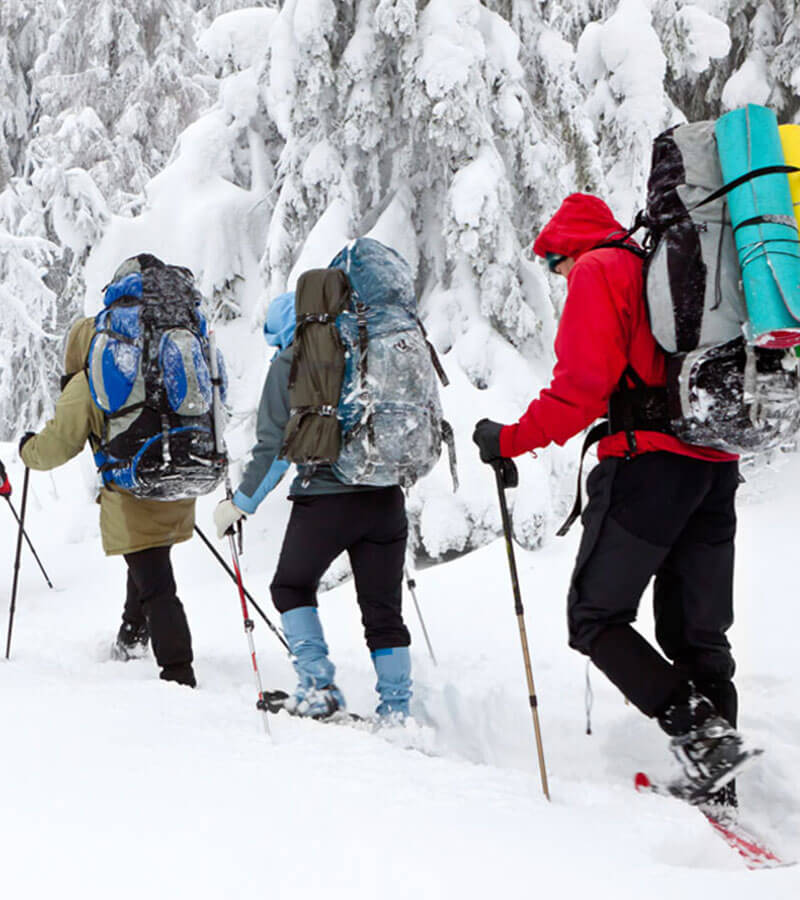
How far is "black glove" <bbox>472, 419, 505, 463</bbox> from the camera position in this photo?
263 centimetres

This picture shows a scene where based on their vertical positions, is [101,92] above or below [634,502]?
above

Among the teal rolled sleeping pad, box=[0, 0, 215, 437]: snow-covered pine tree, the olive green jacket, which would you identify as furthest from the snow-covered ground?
box=[0, 0, 215, 437]: snow-covered pine tree

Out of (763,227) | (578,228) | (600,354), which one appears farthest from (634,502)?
(578,228)

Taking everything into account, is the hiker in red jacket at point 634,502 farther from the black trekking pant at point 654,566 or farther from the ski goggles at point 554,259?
the ski goggles at point 554,259

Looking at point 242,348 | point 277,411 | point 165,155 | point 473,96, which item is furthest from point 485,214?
point 165,155

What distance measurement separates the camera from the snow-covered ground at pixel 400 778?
5.39 ft

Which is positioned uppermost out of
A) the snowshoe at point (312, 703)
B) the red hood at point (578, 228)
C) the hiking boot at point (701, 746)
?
the red hood at point (578, 228)

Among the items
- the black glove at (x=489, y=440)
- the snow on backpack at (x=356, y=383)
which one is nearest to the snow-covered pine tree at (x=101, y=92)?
the snow on backpack at (x=356, y=383)

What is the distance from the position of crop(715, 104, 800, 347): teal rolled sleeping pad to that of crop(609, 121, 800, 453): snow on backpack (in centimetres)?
5

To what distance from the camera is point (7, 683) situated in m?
3.39

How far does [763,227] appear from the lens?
2.14 meters

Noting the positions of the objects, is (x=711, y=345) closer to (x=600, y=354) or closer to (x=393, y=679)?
(x=600, y=354)

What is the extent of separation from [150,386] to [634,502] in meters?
2.32

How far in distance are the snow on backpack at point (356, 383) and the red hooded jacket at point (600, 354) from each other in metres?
0.69
